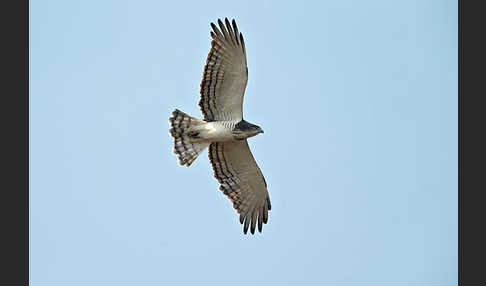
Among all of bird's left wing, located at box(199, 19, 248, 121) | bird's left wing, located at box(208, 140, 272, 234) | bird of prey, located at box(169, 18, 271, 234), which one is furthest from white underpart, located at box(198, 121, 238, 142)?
bird's left wing, located at box(208, 140, 272, 234)

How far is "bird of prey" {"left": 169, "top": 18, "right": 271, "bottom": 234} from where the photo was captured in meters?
Answer: 10.2

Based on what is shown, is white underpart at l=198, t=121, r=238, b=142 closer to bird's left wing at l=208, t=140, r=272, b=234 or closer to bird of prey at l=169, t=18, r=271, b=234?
bird of prey at l=169, t=18, r=271, b=234

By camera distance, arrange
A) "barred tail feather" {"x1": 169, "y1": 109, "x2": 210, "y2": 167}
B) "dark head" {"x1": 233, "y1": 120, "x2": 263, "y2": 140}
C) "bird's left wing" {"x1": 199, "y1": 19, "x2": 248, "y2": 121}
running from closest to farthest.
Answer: "bird's left wing" {"x1": 199, "y1": 19, "x2": 248, "y2": 121} → "dark head" {"x1": 233, "y1": 120, "x2": 263, "y2": 140} → "barred tail feather" {"x1": 169, "y1": 109, "x2": 210, "y2": 167}

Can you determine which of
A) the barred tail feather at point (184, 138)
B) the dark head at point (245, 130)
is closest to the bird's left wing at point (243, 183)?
the barred tail feather at point (184, 138)

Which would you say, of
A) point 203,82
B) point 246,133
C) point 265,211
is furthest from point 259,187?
point 203,82

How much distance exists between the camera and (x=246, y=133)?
1051 centimetres

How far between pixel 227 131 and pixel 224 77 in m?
0.82

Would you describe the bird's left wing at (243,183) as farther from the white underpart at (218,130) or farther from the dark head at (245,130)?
the dark head at (245,130)

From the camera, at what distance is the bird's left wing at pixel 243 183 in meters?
11.1

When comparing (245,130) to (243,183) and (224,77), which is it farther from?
(243,183)

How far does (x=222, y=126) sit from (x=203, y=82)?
723mm

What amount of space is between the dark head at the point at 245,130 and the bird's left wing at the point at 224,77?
20cm

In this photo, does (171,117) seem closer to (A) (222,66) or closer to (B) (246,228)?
(A) (222,66)

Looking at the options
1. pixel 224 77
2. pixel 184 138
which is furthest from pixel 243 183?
pixel 224 77
